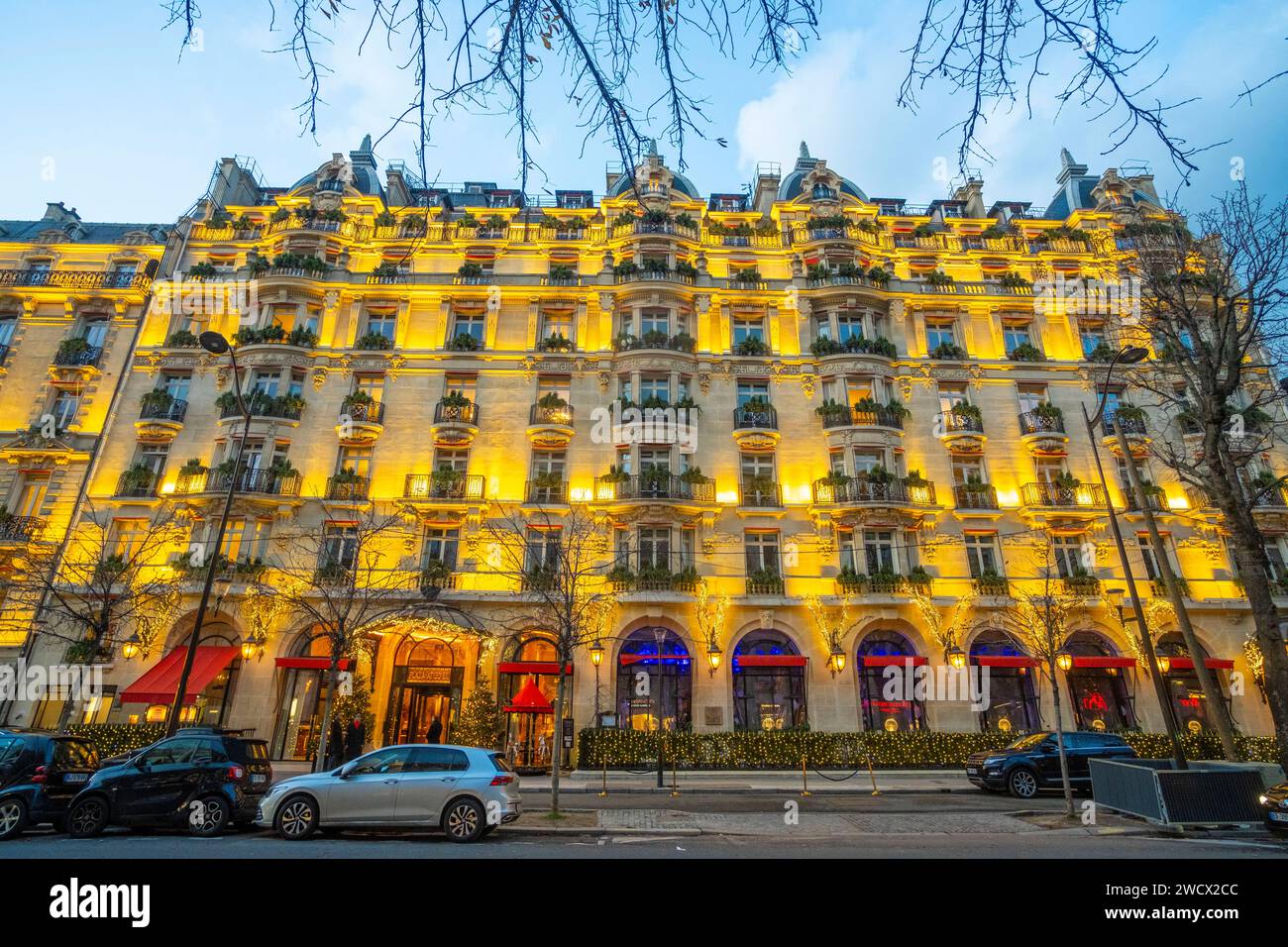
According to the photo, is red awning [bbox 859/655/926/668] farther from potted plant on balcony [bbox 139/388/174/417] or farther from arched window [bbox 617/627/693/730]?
potted plant on balcony [bbox 139/388/174/417]

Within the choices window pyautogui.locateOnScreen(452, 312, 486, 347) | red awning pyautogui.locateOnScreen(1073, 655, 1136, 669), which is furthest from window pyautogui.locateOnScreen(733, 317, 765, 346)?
red awning pyautogui.locateOnScreen(1073, 655, 1136, 669)

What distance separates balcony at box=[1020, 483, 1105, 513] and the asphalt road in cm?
1695

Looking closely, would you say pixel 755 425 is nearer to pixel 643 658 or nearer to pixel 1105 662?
pixel 643 658

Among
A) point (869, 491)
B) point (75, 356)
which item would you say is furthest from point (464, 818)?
point (75, 356)

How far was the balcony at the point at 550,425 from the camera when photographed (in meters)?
26.8

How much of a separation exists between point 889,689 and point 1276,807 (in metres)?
→ 13.4

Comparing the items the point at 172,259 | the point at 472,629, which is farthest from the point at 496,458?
the point at 172,259

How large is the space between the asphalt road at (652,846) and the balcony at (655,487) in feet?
48.6

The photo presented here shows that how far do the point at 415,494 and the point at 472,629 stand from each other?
633cm

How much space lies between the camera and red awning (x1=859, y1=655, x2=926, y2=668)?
2381 cm

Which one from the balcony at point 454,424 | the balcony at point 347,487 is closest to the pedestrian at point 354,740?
the balcony at point 347,487

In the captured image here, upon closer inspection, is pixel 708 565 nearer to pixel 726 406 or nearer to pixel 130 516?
pixel 726 406
